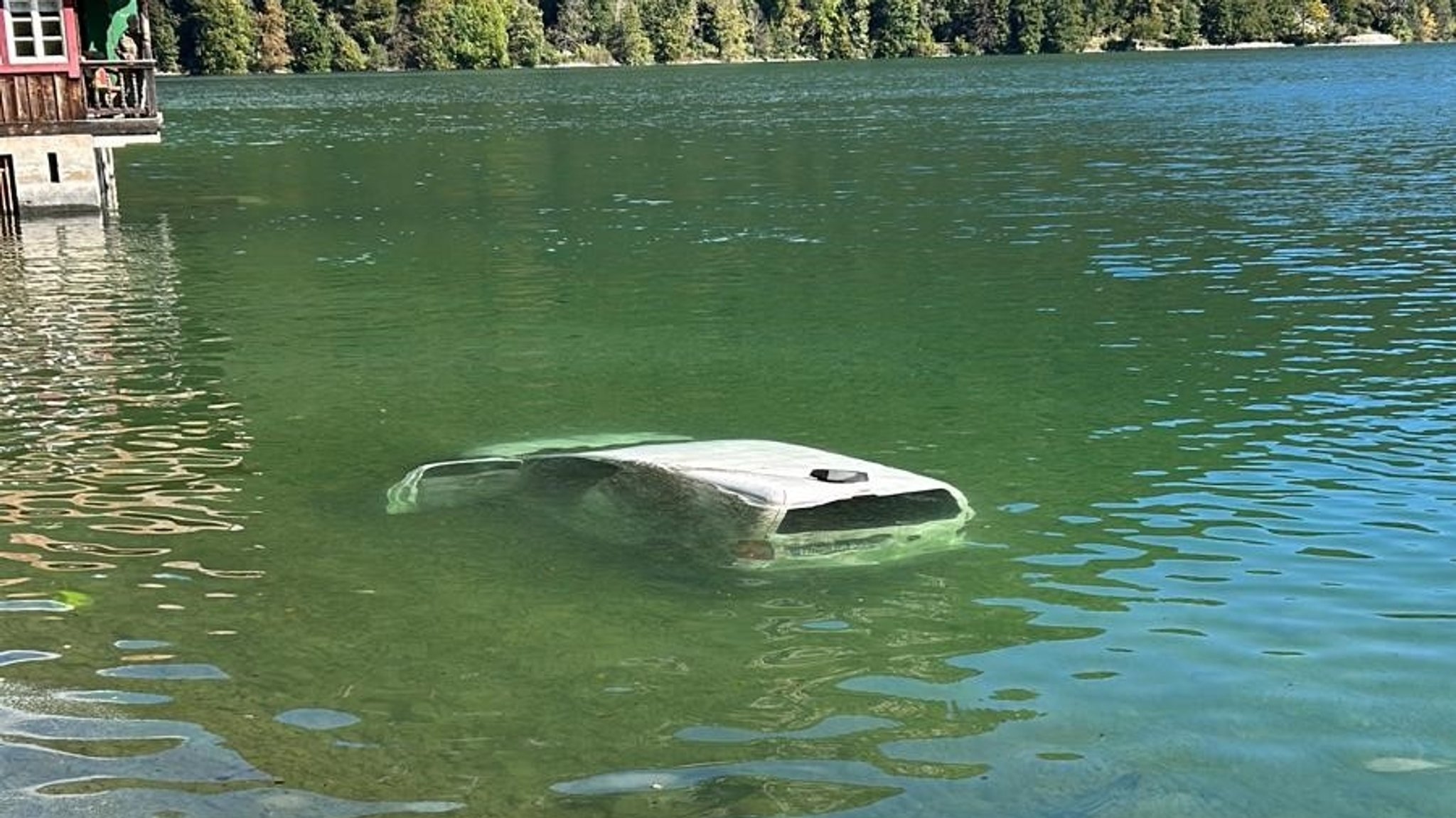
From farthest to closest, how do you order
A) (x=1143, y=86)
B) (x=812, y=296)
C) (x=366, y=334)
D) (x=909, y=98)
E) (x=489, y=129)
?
(x=1143, y=86) → (x=909, y=98) → (x=489, y=129) → (x=812, y=296) → (x=366, y=334)

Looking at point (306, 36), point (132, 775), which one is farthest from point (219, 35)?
point (132, 775)

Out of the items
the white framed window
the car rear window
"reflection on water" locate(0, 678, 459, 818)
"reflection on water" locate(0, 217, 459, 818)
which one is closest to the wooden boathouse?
the white framed window

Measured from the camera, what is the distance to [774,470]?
14375mm

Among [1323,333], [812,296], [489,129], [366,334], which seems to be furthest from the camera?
[489,129]

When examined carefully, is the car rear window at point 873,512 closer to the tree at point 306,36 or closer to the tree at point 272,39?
the tree at point 272,39

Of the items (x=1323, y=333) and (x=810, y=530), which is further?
(x=1323, y=333)

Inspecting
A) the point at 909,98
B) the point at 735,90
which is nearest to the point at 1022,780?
the point at 909,98

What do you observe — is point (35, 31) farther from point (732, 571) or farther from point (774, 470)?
point (732, 571)

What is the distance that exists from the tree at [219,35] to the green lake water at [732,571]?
15597 cm

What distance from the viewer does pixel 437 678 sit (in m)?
11.3

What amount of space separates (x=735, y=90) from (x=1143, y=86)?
114 ft

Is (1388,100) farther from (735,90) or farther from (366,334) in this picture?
(366,334)

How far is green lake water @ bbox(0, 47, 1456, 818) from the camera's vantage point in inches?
389

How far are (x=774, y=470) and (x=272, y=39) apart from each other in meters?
195
